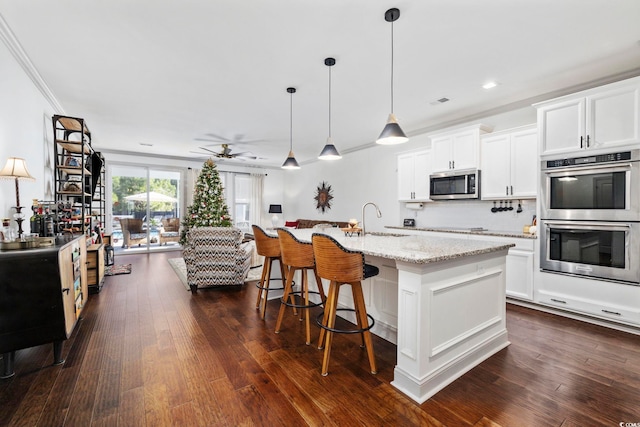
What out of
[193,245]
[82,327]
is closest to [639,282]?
[193,245]

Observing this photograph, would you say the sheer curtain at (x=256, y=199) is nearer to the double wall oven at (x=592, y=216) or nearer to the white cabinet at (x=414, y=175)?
the white cabinet at (x=414, y=175)

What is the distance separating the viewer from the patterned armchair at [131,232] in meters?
7.37

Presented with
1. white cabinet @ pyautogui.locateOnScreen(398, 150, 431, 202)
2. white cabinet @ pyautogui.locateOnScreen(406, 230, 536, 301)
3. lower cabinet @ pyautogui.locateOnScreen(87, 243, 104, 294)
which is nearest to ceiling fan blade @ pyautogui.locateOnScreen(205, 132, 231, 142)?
lower cabinet @ pyautogui.locateOnScreen(87, 243, 104, 294)

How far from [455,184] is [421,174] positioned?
71cm

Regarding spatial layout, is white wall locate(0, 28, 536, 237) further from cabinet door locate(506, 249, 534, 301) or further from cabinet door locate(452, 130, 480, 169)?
cabinet door locate(506, 249, 534, 301)

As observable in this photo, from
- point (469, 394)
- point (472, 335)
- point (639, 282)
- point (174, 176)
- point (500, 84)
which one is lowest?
point (469, 394)

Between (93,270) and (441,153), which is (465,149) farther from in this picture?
(93,270)

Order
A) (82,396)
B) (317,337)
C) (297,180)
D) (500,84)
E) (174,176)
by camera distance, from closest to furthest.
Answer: (82,396)
(317,337)
(500,84)
(174,176)
(297,180)

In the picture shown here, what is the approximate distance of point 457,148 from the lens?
14.2 feet

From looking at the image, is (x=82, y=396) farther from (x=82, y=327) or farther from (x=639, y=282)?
(x=639, y=282)

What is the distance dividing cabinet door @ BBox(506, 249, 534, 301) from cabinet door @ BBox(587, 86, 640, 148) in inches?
52.6

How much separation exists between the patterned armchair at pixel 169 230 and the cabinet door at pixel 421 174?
20.7ft

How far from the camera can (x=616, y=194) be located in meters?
2.79

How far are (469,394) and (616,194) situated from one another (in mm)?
2545
